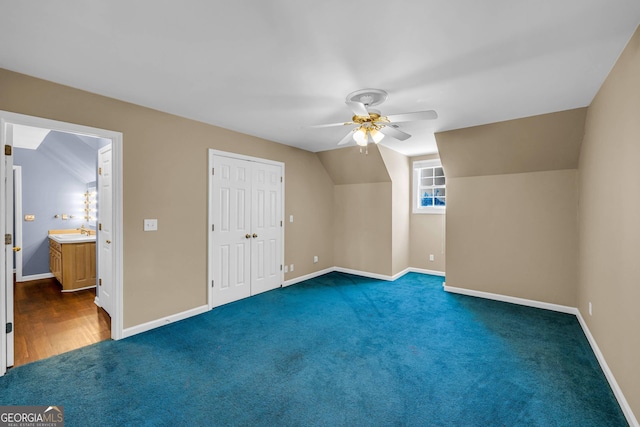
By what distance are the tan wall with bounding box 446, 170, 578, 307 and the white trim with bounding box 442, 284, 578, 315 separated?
58 mm

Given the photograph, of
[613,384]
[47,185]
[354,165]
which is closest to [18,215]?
[47,185]

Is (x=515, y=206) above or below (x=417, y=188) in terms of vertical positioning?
below

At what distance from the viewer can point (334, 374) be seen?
2428 millimetres

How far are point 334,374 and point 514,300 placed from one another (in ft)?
10.6

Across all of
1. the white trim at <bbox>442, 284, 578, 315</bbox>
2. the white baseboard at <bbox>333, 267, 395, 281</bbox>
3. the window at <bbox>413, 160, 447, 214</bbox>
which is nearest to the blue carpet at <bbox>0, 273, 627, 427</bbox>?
the white trim at <bbox>442, 284, 578, 315</bbox>

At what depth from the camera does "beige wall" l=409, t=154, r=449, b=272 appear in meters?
5.65

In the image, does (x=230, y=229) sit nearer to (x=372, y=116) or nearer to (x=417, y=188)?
(x=372, y=116)

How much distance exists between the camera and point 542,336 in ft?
10.3

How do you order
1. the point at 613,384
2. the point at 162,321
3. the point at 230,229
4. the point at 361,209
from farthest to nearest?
the point at 361,209
the point at 230,229
the point at 162,321
the point at 613,384

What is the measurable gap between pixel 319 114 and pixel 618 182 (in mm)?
2707

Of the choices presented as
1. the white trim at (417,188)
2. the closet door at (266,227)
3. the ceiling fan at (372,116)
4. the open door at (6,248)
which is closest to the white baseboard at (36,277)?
the open door at (6,248)

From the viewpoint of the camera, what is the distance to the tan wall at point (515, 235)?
3873 millimetres

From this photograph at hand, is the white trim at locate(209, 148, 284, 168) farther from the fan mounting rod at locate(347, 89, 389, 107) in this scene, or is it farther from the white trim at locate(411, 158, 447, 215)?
the white trim at locate(411, 158, 447, 215)

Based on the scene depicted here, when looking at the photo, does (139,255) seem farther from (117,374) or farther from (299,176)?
(299,176)
